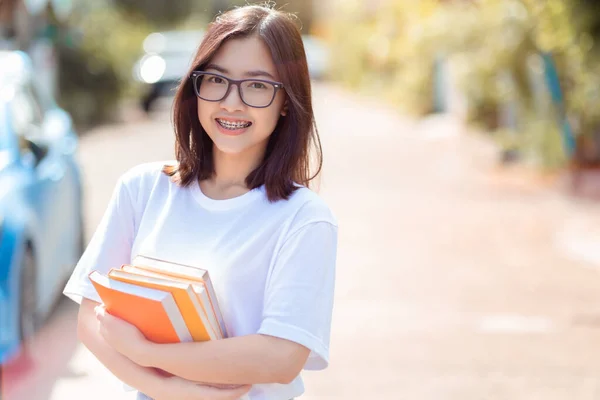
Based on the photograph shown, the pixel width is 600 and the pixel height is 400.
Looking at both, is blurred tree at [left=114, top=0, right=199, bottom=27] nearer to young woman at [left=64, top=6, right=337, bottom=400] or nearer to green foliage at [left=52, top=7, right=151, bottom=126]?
green foliage at [left=52, top=7, right=151, bottom=126]

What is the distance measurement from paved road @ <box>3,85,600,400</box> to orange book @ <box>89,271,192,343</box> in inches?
59.5

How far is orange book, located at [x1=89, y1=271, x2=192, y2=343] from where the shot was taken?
181cm

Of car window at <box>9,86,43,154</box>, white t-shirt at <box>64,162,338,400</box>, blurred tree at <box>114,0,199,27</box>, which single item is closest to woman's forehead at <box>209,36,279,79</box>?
white t-shirt at <box>64,162,338,400</box>

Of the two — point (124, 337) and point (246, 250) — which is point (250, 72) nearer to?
point (246, 250)

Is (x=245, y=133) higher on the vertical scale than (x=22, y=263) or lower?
higher

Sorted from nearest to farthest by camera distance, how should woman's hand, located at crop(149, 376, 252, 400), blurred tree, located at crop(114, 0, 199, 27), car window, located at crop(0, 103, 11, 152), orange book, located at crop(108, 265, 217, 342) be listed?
orange book, located at crop(108, 265, 217, 342)
woman's hand, located at crop(149, 376, 252, 400)
car window, located at crop(0, 103, 11, 152)
blurred tree, located at crop(114, 0, 199, 27)

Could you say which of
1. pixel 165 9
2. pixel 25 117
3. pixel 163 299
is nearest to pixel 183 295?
pixel 163 299

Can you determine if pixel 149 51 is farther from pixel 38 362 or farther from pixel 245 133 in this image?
pixel 245 133

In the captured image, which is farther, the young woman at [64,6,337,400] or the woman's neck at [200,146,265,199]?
the woman's neck at [200,146,265,199]

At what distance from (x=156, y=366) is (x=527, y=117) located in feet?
41.2

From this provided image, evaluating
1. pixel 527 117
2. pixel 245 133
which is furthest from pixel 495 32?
pixel 245 133

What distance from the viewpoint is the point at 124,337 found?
1.91 meters

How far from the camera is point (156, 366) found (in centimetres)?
190

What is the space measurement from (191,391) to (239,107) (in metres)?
0.62
